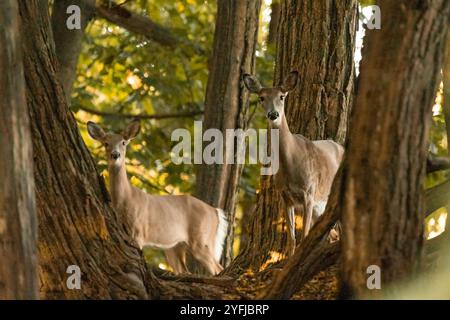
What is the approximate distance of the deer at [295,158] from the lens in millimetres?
11086

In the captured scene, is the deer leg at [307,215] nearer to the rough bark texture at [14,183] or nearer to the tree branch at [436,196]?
the tree branch at [436,196]

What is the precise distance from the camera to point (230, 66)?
13.6 meters

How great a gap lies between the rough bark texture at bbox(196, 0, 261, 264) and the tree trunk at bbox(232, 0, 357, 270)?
2.07m

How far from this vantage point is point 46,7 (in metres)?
9.46

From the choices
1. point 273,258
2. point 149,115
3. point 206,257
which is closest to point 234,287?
point 273,258

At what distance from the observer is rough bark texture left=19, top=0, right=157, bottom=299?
8.46m

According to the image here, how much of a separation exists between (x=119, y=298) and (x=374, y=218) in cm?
221

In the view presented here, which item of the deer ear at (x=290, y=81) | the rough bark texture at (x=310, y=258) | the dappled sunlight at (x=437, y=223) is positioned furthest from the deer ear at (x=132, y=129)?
the rough bark texture at (x=310, y=258)

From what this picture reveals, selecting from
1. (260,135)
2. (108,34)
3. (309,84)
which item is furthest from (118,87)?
(309,84)

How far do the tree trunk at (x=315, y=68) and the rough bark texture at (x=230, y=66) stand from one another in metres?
2.07

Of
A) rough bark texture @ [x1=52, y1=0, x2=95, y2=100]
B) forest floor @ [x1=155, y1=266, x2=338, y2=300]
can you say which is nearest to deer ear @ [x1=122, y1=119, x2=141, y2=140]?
rough bark texture @ [x1=52, y1=0, x2=95, y2=100]

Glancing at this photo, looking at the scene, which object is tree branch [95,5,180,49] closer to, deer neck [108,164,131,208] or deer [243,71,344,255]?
deer neck [108,164,131,208]

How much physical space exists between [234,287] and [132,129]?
13.4 ft

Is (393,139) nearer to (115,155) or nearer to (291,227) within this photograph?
(291,227)
